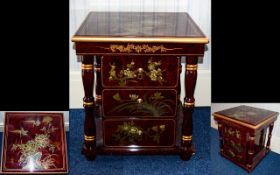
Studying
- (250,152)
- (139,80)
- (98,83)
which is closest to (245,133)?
(250,152)

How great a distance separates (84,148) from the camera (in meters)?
2.48

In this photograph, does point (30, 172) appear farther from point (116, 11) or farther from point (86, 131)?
point (116, 11)

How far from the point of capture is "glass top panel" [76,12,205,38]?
2.19 meters

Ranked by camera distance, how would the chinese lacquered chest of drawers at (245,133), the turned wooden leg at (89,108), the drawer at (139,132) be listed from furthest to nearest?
the chinese lacquered chest of drawers at (245,133), the drawer at (139,132), the turned wooden leg at (89,108)

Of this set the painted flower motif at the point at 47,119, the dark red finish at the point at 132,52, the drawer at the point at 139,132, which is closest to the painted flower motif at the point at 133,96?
the drawer at the point at 139,132

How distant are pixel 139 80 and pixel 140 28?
1.06 feet

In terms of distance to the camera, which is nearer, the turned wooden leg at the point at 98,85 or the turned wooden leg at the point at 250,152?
the turned wooden leg at the point at 250,152

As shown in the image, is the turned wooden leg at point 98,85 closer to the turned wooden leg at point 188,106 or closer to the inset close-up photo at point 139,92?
the inset close-up photo at point 139,92

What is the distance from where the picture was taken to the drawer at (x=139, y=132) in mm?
2373

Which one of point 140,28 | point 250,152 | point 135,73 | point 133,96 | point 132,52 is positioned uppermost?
point 140,28

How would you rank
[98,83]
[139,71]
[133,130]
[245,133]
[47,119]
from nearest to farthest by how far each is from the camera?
[139,71]
[133,130]
[245,133]
[47,119]
[98,83]

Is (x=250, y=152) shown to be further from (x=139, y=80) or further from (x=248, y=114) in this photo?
(x=139, y=80)

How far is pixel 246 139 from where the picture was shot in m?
2.55

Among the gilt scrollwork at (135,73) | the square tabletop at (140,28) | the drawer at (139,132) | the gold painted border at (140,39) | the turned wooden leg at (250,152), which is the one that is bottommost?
the turned wooden leg at (250,152)
